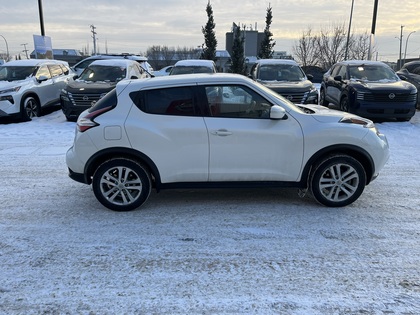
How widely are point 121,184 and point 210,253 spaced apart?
1599 mm

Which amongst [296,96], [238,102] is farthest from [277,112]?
[296,96]

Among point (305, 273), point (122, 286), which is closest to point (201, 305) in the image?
point (122, 286)

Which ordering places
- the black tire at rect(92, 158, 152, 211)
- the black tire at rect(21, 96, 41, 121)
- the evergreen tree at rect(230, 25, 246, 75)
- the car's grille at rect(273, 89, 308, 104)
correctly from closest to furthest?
the black tire at rect(92, 158, 152, 211), the car's grille at rect(273, 89, 308, 104), the black tire at rect(21, 96, 41, 121), the evergreen tree at rect(230, 25, 246, 75)

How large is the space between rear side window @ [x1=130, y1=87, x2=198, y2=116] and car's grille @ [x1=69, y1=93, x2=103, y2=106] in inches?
240

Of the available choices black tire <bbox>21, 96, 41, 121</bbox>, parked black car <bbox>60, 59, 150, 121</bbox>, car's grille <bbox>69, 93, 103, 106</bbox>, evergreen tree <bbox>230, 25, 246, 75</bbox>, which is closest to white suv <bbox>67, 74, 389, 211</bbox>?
car's grille <bbox>69, 93, 103, 106</bbox>

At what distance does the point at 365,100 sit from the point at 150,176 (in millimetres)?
7855

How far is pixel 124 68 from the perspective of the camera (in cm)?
1163

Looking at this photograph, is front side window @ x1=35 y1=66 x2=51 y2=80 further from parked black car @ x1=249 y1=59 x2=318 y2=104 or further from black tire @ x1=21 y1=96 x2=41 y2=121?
parked black car @ x1=249 y1=59 x2=318 y2=104

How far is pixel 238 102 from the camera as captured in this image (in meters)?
4.59

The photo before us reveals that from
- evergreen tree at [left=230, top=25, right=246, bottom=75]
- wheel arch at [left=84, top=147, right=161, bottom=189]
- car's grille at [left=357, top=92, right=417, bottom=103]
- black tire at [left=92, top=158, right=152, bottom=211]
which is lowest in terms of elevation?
black tire at [left=92, top=158, right=152, bottom=211]

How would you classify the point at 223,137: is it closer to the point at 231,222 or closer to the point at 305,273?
the point at 231,222

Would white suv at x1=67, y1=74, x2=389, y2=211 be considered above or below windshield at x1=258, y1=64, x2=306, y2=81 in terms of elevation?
below

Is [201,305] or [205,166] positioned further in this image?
[205,166]

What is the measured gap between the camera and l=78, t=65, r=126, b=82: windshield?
11242mm
